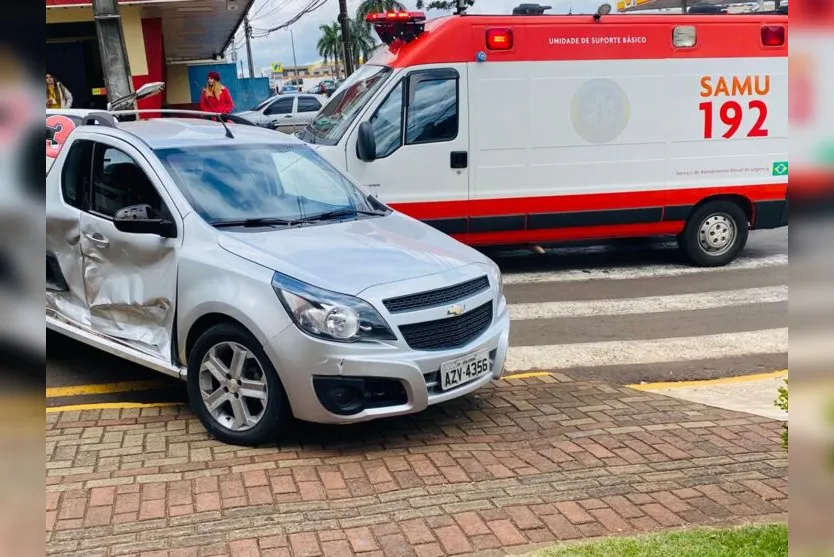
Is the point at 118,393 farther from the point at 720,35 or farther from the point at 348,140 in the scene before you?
the point at 720,35

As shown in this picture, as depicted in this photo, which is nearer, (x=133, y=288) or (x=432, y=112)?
(x=133, y=288)

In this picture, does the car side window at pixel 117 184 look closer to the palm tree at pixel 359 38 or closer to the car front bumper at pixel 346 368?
the car front bumper at pixel 346 368

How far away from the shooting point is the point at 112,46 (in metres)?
10.6

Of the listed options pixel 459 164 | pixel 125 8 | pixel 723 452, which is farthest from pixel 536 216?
pixel 125 8

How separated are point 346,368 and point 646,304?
16.4 feet

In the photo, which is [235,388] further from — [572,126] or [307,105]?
[307,105]

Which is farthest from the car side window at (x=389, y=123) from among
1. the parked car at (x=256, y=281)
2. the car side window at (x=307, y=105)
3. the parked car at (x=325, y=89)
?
the parked car at (x=325, y=89)

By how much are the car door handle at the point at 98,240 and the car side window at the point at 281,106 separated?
2179 cm

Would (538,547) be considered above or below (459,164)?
below

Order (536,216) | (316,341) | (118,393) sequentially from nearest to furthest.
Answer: (316,341) → (118,393) → (536,216)

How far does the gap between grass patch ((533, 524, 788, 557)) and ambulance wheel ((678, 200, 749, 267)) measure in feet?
22.6

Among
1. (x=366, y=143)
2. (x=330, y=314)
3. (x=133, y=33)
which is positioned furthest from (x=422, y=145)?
(x=133, y=33)

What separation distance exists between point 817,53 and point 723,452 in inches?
148

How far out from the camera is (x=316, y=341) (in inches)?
174
